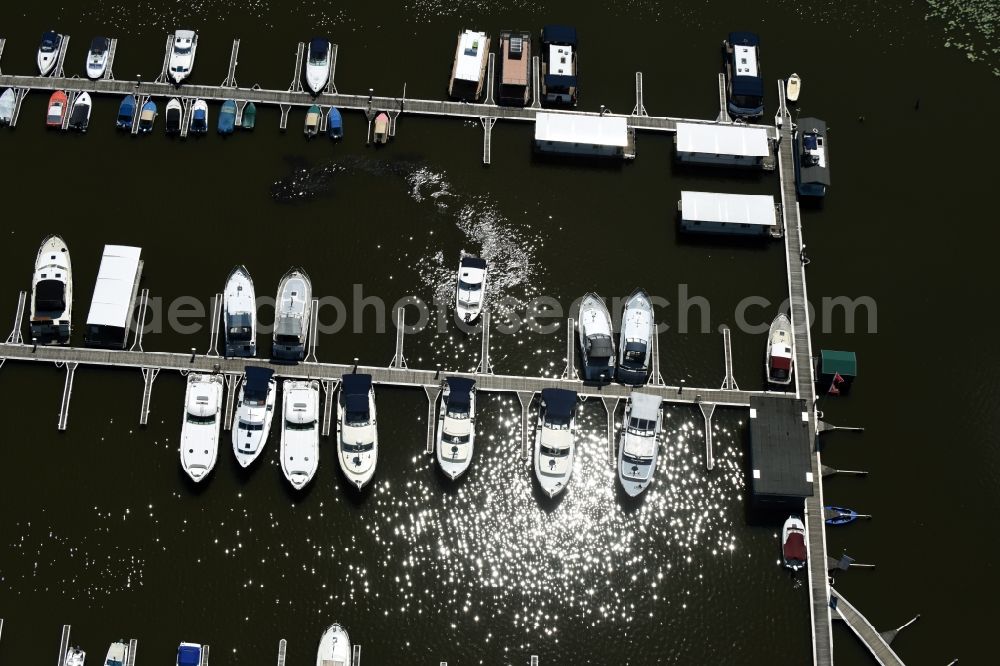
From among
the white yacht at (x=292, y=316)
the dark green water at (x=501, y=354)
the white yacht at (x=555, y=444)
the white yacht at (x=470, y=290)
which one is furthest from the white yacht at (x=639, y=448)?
the white yacht at (x=292, y=316)

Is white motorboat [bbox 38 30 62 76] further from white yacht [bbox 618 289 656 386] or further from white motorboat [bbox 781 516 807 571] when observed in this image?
white motorboat [bbox 781 516 807 571]

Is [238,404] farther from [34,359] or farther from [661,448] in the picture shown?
[661,448]

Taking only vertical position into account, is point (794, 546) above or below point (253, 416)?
below

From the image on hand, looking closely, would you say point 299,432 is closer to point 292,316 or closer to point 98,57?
point 292,316

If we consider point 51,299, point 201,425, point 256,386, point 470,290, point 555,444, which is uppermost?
point 470,290

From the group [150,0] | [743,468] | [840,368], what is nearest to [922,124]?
[840,368]

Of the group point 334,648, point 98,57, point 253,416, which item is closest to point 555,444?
point 334,648
